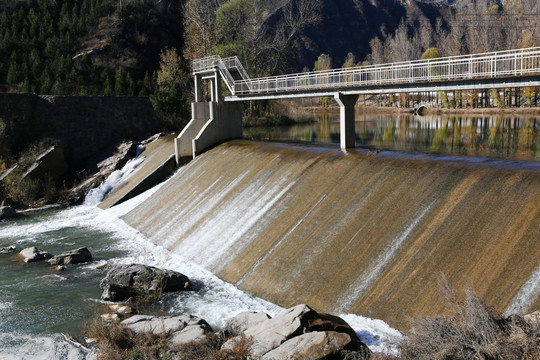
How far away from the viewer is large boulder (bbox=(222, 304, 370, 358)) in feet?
31.2

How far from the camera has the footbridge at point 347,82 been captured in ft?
52.9

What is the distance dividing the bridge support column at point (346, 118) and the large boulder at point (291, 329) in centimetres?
1215

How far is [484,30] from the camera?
2662 inches

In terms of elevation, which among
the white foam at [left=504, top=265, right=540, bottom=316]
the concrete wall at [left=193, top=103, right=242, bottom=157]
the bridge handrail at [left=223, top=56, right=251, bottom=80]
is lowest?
the white foam at [left=504, top=265, right=540, bottom=316]

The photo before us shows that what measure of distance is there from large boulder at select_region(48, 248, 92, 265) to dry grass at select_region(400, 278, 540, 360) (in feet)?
42.2

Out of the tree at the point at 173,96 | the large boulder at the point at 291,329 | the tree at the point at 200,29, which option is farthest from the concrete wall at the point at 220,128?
the tree at the point at 200,29

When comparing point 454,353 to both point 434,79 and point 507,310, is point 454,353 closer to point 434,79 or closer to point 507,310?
point 507,310

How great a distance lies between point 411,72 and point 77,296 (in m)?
13.9

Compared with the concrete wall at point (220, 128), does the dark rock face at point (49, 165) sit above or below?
below

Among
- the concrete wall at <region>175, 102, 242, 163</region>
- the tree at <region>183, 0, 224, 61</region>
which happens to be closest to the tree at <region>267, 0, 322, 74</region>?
the tree at <region>183, 0, 224, 61</region>

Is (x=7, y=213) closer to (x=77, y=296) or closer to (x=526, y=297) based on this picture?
(x=77, y=296)

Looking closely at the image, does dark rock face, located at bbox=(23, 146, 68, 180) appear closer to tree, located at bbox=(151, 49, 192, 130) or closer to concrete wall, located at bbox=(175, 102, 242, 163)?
concrete wall, located at bbox=(175, 102, 242, 163)

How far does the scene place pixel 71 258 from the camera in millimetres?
17844

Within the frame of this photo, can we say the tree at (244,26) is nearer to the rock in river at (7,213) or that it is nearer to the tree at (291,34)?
the tree at (291,34)
